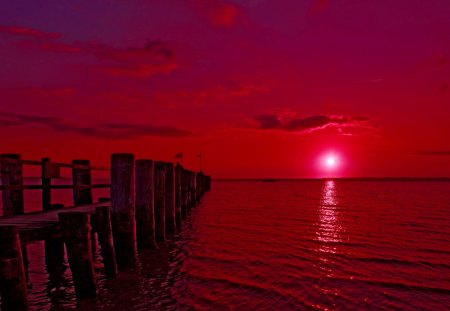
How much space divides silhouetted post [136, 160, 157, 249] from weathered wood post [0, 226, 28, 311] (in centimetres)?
470

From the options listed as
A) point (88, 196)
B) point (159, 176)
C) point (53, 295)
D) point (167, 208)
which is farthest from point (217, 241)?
point (53, 295)

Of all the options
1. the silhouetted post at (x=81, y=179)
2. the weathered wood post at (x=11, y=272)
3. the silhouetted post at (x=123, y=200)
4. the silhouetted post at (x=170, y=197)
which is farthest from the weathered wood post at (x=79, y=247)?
the silhouetted post at (x=170, y=197)

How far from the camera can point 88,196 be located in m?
11.4

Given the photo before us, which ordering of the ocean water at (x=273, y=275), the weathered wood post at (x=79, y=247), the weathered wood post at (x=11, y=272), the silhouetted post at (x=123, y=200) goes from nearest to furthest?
1. the weathered wood post at (x=11, y=272)
2. the weathered wood post at (x=79, y=247)
3. the ocean water at (x=273, y=275)
4. the silhouetted post at (x=123, y=200)

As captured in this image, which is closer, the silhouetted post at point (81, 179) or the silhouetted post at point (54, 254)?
the silhouetted post at point (54, 254)

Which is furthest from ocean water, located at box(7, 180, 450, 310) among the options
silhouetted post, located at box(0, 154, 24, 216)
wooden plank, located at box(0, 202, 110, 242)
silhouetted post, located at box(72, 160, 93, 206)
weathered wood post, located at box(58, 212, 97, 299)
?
silhouetted post, located at box(72, 160, 93, 206)

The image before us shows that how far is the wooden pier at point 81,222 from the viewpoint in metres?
5.23

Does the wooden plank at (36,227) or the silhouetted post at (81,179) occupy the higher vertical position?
the silhouetted post at (81,179)

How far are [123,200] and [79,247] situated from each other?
6.83 feet

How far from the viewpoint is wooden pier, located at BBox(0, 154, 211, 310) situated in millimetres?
5230

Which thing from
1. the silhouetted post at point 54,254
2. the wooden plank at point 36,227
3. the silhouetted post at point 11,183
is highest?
the silhouetted post at point 11,183

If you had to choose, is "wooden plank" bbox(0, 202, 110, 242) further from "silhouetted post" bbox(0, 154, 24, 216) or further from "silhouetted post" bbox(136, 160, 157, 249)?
"silhouetted post" bbox(136, 160, 157, 249)

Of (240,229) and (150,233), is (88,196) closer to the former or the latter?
(150,233)

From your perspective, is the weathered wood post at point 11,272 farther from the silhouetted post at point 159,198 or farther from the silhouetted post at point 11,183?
the silhouetted post at point 159,198
